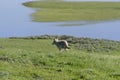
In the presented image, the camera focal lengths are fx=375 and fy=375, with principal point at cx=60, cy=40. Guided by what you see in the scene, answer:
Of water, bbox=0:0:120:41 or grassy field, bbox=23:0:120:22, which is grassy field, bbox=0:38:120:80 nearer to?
water, bbox=0:0:120:41

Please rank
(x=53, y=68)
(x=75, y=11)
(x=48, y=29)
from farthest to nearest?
(x=75, y=11) < (x=48, y=29) < (x=53, y=68)

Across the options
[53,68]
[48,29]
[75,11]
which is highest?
[53,68]

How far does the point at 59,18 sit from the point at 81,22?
554cm

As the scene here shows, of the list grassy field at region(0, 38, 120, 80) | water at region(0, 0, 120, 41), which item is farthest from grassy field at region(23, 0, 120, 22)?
grassy field at region(0, 38, 120, 80)

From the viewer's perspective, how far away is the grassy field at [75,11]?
66.1 meters

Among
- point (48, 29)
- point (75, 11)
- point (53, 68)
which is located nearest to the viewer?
point (53, 68)

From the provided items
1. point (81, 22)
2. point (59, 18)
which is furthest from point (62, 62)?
point (59, 18)

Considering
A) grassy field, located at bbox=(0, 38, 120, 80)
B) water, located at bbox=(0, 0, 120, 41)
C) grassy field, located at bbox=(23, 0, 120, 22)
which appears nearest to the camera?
grassy field, located at bbox=(0, 38, 120, 80)

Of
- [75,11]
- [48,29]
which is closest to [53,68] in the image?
[48,29]

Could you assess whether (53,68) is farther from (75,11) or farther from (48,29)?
(75,11)

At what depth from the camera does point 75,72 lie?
11.2 meters

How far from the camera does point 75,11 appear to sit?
75.9 metres

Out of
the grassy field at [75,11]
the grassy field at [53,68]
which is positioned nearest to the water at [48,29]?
the grassy field at [75,11]

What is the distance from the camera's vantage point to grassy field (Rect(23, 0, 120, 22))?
66062 millimetres
